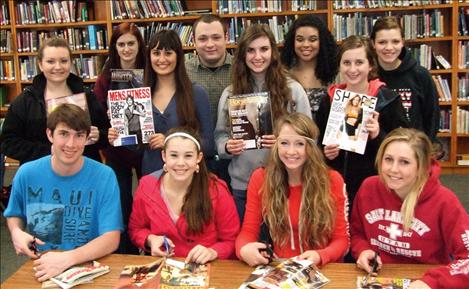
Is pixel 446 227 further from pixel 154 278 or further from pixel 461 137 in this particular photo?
pixel 461 137

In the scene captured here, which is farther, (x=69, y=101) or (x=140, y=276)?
(x=69, y=101)

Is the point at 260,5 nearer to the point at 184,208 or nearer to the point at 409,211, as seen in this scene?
the point at 184,208

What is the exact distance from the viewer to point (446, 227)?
7.08ft

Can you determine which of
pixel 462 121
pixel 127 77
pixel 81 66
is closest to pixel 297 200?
pixel 127 77

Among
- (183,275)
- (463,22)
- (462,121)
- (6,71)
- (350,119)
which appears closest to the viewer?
(183,275)

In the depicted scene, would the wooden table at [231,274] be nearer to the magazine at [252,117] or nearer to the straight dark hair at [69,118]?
the straight dark hair at [69,118]

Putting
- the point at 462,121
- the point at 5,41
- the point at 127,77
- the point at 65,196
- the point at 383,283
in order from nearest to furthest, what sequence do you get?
the point at 383,283, the point at 65,196, the point at 127,77, the point at 462,121, the point at 5,41

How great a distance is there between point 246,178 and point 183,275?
1012mm

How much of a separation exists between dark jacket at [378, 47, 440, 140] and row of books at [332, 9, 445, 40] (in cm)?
316

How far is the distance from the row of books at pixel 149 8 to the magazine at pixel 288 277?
504 cm

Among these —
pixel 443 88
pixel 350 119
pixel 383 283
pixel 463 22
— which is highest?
pixel 463 22

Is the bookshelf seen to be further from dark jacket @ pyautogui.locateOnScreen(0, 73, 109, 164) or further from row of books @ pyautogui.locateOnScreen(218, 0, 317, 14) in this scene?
dark jacket @ pyautogui.locateOnScreen(0, 73, 109, 164)

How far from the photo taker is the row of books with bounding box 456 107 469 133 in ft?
20.8

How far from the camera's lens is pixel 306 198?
2.40 metres
